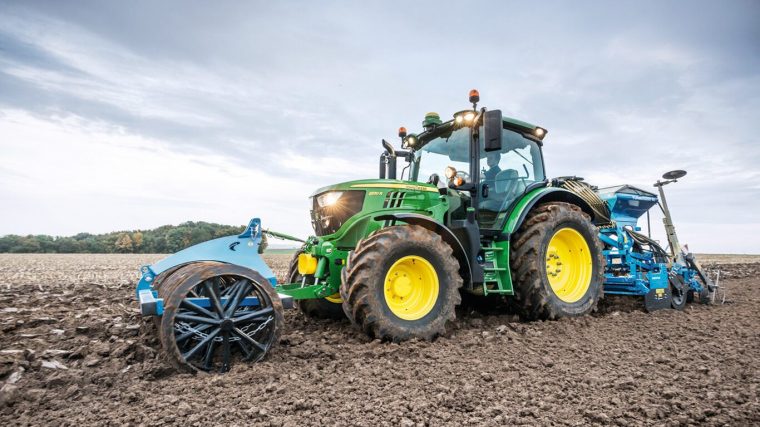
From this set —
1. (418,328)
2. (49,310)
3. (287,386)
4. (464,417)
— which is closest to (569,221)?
(418,328)

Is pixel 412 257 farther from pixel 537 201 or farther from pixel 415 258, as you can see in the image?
pixel 537 201

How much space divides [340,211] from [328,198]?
10.1 inches

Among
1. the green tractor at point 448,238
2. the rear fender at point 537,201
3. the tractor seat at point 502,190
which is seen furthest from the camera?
the tractor seat at point 502,190

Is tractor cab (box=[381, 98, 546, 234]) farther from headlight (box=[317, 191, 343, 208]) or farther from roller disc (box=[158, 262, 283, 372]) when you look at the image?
roller disc (box=[158, 262, 283, 372])

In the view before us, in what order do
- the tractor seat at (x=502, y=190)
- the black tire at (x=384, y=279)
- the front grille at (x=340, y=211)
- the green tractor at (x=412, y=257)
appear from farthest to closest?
1. the tractor seat at (x=502, y=190)
2. the front grille at (x=340, y=211)
3. the black tire at (x=384, y=279)
4. the green tractor at (x=412, y=257)

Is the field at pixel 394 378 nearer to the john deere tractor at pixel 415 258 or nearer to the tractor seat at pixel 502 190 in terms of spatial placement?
the john deere tractor at pixel 415 258

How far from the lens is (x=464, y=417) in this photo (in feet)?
8.45

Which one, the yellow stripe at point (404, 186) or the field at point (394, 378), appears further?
the yellow stripe at point (404, 186)

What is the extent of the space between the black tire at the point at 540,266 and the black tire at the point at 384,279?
1.14m

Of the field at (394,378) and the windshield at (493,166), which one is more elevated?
the windshield at (493,166)

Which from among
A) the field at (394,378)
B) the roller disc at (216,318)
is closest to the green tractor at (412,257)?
the roller disc at (216,318)

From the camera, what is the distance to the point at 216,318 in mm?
3418

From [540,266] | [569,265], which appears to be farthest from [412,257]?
[569,265]

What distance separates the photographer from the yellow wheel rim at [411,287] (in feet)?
14.1
